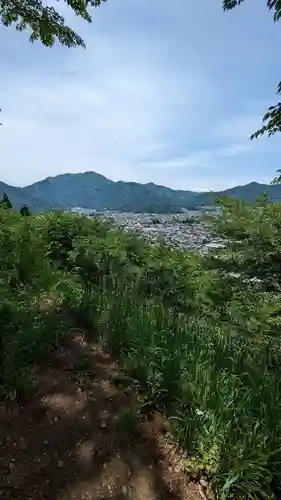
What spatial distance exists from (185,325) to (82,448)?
1.45 m

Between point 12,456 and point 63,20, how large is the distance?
19.5ft

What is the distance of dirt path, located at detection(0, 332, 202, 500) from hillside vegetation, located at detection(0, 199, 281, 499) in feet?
0.44

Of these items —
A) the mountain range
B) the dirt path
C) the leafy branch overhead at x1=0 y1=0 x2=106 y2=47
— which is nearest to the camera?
the dirt path

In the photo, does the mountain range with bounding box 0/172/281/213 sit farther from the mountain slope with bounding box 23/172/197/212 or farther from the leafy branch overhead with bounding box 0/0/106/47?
the leafy branch overhead with bounding box 0/0/106/47

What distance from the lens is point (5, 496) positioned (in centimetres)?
186

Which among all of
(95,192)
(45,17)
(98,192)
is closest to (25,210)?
(45,17)

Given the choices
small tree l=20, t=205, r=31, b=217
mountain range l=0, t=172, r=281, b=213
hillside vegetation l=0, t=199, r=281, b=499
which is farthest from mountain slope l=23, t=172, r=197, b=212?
hillside vegetation l=0, t=199, r=281, b=499

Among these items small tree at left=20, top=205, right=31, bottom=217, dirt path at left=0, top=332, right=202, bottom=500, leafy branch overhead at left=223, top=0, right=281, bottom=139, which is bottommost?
dirt path at left=0, top=332, right=202, bottom=500

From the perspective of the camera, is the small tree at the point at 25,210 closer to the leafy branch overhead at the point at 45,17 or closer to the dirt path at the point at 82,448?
the leafy branch overhead at the point at 45,17

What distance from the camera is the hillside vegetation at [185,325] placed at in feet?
7.20

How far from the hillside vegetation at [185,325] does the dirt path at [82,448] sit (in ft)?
0.44

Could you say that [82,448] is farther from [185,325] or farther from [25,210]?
[25,210]

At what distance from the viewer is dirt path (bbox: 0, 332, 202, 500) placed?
195 cm

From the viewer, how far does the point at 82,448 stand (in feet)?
6.97
